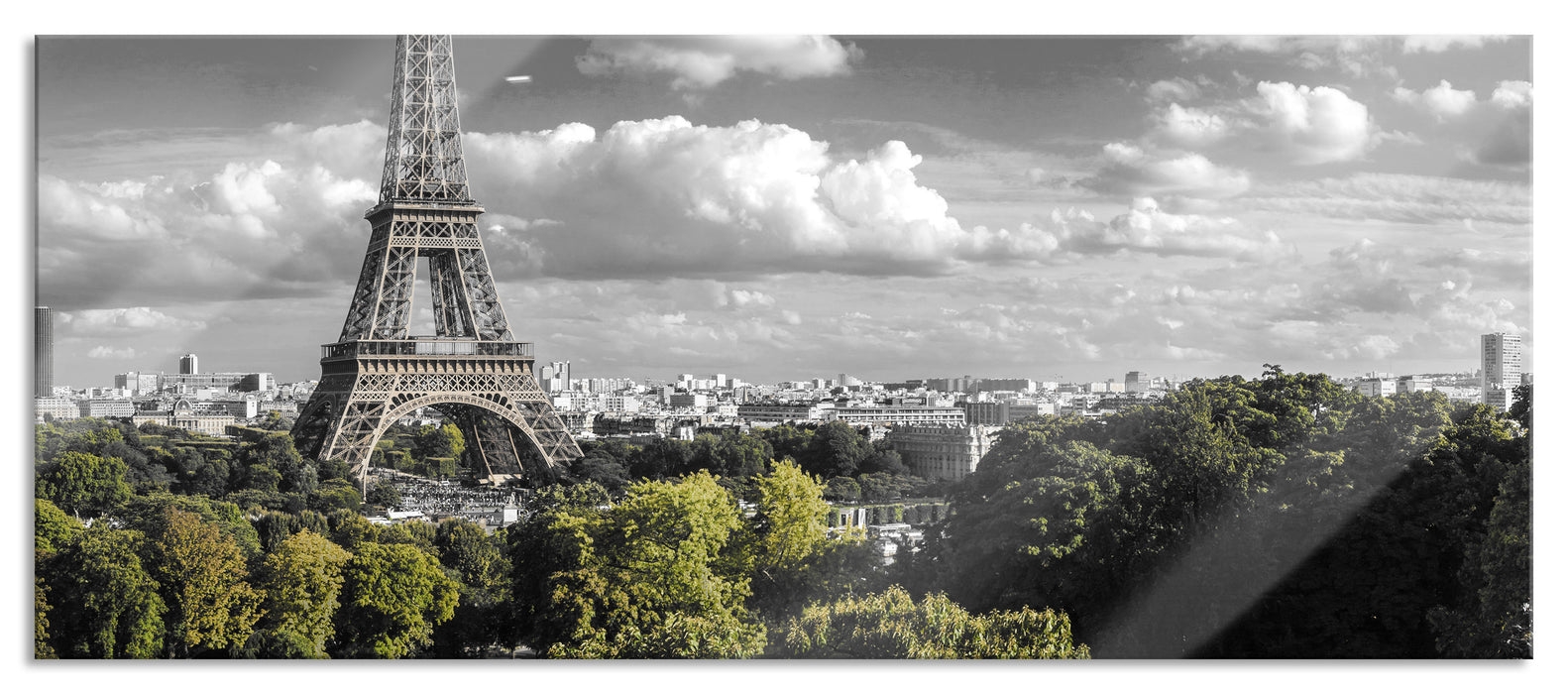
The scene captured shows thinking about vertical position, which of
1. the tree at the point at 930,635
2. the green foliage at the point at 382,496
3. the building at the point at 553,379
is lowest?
the green foliage at the point at 382,496

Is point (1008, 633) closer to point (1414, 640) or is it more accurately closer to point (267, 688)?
point (1414, 640)

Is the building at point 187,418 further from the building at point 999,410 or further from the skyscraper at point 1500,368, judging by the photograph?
the skyscraper at point 1500,368

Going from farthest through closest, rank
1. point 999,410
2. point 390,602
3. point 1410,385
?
point 999,410 < point 1410,385 < point 390,602

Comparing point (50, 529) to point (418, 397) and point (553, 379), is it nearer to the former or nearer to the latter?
point (553, 379)

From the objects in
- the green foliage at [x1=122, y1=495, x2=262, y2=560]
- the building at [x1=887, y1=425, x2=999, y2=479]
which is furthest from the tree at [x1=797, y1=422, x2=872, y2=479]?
the green foliage at [x1=122, y1=495, x2=262, y2=560]

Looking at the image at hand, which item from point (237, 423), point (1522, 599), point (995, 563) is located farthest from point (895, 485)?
point (1522, 599)

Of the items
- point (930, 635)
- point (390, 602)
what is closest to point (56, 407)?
point (390, 602)

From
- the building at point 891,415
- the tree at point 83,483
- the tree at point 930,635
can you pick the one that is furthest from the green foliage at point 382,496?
the tree at point 930,635

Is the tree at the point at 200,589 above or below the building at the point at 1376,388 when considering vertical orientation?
below
